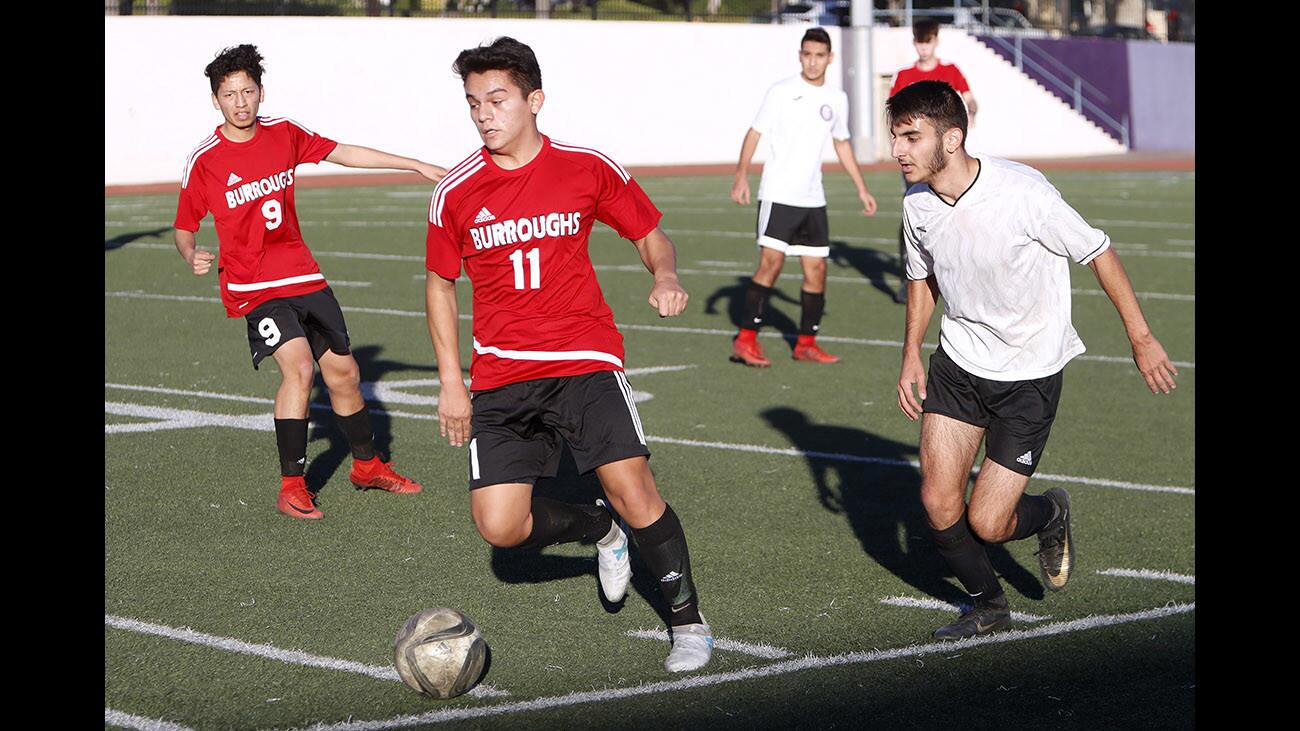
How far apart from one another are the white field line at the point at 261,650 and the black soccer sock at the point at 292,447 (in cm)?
176

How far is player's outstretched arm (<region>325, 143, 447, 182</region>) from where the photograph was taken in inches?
314

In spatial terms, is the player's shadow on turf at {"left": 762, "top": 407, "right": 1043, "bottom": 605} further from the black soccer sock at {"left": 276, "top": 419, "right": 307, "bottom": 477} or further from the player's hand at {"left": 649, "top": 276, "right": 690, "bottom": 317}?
the black soccer sock at {"left": 276, "top": 419, "right": 307, "bottom": 477}

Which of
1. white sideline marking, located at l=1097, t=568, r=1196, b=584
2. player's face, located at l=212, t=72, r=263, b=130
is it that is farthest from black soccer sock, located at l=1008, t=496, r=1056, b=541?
player's face, located at l=212, t=72, r=263, b=130

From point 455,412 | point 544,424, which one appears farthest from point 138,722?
point 544,424

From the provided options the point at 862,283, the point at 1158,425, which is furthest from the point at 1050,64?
the point at 1158,425

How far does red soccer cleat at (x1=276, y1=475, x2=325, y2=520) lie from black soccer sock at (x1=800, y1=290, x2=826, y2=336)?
5218mm

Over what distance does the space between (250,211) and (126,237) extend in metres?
14.1

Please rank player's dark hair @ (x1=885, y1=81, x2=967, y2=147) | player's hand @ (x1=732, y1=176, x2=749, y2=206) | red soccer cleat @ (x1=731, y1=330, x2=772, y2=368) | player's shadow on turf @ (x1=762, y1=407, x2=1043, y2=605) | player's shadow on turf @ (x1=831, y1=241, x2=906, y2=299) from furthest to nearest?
player's shadow on turf @ (x1=831, y1=241, x2=906, y2=299), player's hand @ (x1=732, y1=176, x2=749, y2=206), red soccer cleat @ (x1=731, y1=330, x2=772, y2=368), player's shadow on turf @ (x1=762, y1=407, x2=1043, y2=605), player's dark hair @ (x1=885, y1=81, x2=967, y2=147)

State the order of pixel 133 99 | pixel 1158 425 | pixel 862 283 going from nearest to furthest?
pixel 1158 425 → pixel 862 283 → pixel 133 99

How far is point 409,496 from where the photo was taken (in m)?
8.29
